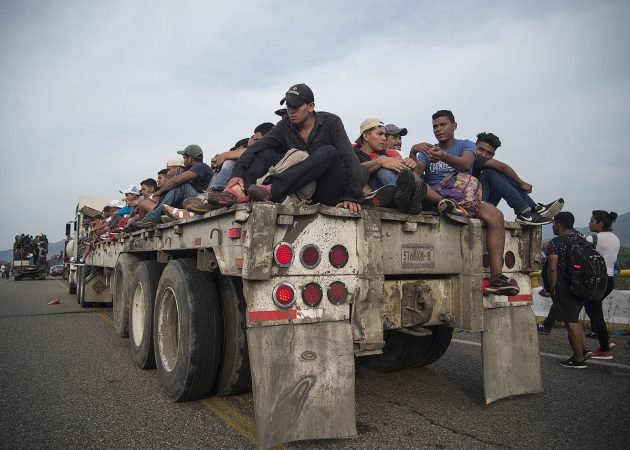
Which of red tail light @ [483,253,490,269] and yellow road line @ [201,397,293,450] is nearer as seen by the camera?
yellow road line @ [201,397,293,450]

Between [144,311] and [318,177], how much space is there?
2.65m

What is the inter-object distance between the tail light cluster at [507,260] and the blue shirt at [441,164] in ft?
2.80

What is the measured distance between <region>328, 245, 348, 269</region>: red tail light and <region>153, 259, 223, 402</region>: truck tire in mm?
1201

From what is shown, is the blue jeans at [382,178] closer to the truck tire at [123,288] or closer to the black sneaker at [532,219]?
the black sneaker at [532,219]

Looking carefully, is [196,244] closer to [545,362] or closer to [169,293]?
[169,293]

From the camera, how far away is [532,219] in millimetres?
4133

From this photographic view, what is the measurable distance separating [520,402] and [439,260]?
1488 mm

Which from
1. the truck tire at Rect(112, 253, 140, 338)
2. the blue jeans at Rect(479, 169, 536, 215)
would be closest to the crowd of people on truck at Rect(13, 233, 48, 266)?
the truck tire at Rect(112, 253, 140, 338)

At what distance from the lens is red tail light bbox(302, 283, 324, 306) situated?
2.93 meters

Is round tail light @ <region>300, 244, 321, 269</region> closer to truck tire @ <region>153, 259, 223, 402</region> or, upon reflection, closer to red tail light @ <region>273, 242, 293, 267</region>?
red tail light @ <region>273, 242, 293, 267</region>

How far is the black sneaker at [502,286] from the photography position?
367 centimetres

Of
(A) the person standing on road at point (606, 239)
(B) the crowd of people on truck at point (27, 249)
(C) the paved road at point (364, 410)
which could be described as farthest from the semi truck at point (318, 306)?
(B) the crowd of people on truck at point (27, 249)

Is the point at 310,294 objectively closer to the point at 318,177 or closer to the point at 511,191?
the point at 318,177

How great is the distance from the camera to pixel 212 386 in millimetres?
3803
